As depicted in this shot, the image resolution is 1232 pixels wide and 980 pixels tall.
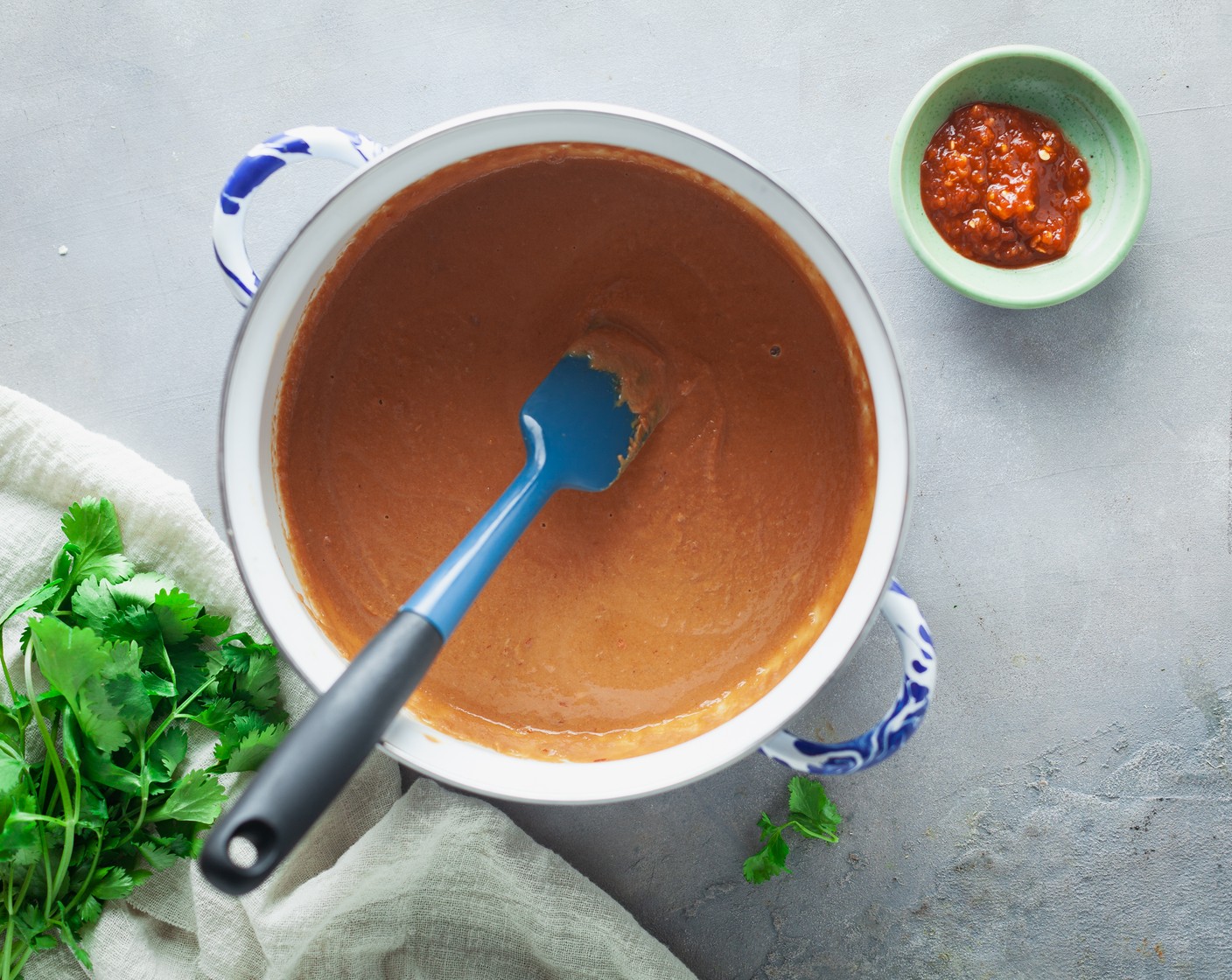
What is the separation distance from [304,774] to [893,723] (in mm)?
647

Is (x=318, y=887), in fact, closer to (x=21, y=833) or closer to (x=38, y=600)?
(x=21, y=833)

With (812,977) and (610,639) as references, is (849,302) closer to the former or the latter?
(610,639)

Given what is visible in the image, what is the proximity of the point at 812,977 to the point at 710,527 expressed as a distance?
75cm

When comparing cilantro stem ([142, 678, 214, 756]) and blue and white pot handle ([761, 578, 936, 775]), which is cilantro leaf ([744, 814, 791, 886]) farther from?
cilantro stem ([142, 678, 214, 756])

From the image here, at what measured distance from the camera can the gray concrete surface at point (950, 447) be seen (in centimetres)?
145

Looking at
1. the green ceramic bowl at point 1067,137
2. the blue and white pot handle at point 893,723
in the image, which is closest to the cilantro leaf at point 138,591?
the blue and white pot handle at point 893,723

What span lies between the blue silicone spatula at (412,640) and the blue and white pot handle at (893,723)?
0.40 m

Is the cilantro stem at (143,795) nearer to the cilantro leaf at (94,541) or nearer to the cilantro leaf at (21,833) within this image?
the cilantro leaf at (21,833)

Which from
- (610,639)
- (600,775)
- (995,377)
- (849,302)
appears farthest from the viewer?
(995,377)

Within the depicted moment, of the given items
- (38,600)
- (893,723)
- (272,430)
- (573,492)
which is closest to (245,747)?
(38,600)

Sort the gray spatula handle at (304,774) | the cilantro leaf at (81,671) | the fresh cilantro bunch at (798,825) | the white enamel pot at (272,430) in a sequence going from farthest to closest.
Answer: the fresh cilantro bunch at (798,825) → the cilantro leaf at (81,671) → the white enamel pot at (272,430) → the gray spatula handle at (304,774)

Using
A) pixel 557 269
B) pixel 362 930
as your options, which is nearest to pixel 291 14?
pixel 557 269

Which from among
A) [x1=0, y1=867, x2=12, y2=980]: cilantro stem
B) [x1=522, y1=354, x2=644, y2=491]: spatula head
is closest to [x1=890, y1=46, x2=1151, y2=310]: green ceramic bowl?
[x1=522, y1=354, x2=644, y2=491]: spatula head

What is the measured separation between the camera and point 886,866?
1.49 metres
